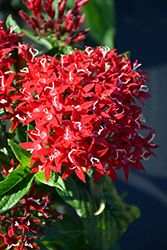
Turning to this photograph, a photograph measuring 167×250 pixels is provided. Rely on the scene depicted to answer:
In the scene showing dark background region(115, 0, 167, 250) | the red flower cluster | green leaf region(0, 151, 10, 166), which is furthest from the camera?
dark background region(115, 0, 167, 250)

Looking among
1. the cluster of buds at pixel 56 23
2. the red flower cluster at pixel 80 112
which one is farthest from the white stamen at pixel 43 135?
the cluster of buds at pixel 56 23

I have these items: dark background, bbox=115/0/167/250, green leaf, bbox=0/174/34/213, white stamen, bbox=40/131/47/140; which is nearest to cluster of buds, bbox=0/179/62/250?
green leaf, bbox=0/174/34/213

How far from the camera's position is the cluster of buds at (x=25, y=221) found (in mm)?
523

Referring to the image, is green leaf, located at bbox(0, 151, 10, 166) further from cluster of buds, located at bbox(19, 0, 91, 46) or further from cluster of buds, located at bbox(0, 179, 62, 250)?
cluster of buds, located at bbox(19, 0, 91, 46)

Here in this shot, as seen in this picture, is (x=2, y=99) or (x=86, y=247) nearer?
(x=2, y=99)

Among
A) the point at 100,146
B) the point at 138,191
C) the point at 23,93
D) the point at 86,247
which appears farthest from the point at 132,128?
the point at 138,191

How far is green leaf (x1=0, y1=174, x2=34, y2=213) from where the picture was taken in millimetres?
501

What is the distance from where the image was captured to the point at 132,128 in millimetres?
514

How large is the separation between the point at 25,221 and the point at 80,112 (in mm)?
235

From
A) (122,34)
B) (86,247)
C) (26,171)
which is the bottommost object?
(86,247)

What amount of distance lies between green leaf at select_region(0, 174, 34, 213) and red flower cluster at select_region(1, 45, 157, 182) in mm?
62

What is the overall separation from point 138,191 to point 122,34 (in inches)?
43.2

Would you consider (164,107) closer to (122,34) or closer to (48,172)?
(122,34)

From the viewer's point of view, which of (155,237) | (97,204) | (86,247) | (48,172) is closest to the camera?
(48,172)
